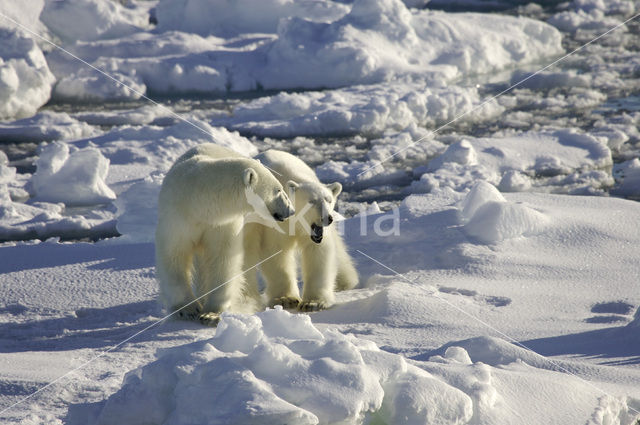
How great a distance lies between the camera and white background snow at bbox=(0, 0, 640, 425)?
121 inches

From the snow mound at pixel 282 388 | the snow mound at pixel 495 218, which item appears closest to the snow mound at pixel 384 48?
the snow mound at pixel 495 218

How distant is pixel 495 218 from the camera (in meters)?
5.95

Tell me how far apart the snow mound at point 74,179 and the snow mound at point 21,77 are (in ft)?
11.9

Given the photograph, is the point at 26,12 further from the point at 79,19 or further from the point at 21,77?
the point at 21,77

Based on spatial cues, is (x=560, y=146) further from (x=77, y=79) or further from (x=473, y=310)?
(x=77, y=79)

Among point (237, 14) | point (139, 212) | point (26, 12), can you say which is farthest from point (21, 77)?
point (139, 212)

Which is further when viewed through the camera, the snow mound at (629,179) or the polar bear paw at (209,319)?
the snow mound at (629,179)

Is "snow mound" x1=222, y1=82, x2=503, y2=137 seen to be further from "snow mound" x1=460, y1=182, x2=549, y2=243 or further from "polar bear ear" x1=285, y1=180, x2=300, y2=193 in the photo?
"polar bear ear" x1=285, y1=180, x2=300, y2=193

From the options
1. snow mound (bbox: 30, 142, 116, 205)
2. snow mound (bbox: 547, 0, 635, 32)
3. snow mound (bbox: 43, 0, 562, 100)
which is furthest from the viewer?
snow mound (bbox: 547, 0, 635, 32)

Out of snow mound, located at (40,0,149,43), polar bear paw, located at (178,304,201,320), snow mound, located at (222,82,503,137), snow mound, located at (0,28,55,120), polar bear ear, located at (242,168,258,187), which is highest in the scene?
snow mound, located at (40,0,149,43)

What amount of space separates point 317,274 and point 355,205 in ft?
10.6

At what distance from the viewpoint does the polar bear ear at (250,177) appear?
4168mm

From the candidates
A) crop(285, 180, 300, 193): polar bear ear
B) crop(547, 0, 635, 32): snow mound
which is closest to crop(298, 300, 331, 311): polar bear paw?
crop(285, 180, 300, 193): polar bear ear

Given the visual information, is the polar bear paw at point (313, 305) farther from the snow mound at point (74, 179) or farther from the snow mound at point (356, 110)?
the snow mound at point (356, 110)
